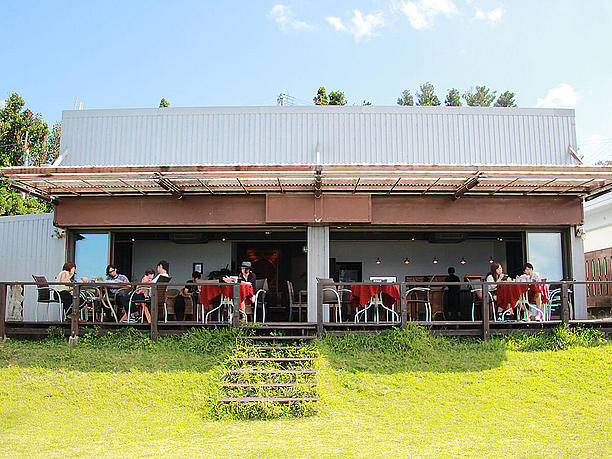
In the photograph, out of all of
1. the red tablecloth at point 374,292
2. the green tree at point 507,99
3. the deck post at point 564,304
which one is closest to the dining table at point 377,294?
the red tablecloth at point 374,292

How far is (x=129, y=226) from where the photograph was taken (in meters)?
12.1

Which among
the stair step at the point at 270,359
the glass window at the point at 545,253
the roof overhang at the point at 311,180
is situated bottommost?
the stair step at the point at 270,359

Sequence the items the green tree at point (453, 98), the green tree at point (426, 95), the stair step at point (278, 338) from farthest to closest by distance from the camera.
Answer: the green tree at point (453, 98), the green tree at point (426, 95), the stair step at point (278, 338)

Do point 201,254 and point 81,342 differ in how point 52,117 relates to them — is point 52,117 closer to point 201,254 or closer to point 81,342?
point 201,254

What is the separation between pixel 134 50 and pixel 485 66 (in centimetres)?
2572

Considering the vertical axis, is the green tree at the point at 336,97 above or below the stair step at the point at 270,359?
above

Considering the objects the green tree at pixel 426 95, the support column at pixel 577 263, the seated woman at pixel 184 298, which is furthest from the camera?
the green tree at pixel 426 95

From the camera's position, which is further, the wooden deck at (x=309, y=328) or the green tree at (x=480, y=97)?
the green tree at (x=480, y=97)

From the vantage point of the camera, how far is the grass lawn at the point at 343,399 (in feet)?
19.8

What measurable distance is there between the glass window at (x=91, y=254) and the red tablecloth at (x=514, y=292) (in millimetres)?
7714

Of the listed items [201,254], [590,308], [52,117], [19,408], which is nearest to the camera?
[19,408]

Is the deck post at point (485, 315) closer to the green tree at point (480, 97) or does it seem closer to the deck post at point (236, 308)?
the deck post at point (236, 308)

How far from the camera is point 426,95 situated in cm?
4512

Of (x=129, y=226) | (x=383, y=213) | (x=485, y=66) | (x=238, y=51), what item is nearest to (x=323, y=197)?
(x=383, y=213)
